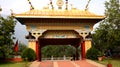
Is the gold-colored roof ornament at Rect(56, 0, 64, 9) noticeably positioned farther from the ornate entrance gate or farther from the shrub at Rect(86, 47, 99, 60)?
the shrub at Rect(86, 47, 99, 60)

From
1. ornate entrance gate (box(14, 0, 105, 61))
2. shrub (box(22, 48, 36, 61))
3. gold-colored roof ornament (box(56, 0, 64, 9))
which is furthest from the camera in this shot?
gold-colored roof ornament (box(56, 0, 64, 9))

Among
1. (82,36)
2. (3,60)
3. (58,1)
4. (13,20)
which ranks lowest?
(3,60)

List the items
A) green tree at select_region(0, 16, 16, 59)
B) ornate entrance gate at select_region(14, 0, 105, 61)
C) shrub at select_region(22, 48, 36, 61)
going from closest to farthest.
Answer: shrub at select_region(22, 48, 36, 61), green tree at select_region(0, 16, 16, 59), ornate entrance gate at select_region(14, 0, 105, 61)

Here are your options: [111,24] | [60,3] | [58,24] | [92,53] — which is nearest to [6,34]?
[58,24]

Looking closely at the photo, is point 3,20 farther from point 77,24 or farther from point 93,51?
point 93,51

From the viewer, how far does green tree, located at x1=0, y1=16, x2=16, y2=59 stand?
24781 mm

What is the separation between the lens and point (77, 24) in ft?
88.6

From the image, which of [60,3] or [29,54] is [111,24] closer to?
[60,3]

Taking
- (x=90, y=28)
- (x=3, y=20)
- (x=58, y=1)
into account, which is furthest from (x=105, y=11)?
(x=3, y=20)

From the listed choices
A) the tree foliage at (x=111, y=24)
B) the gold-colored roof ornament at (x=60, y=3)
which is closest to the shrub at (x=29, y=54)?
the gold-colored roof ornament at (x=60, y=3)

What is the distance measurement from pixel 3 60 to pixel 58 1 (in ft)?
28.6

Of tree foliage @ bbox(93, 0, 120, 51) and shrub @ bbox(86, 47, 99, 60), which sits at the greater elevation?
tree foliage @ bbox(93, 0, 120, 51)

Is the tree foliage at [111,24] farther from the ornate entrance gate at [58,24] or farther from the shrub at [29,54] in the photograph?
the shrub at [29,54]

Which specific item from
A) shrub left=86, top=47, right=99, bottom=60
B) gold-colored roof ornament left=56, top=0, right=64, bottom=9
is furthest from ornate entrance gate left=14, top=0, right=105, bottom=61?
shrub left=86, top=47, right=99, bottom=60
